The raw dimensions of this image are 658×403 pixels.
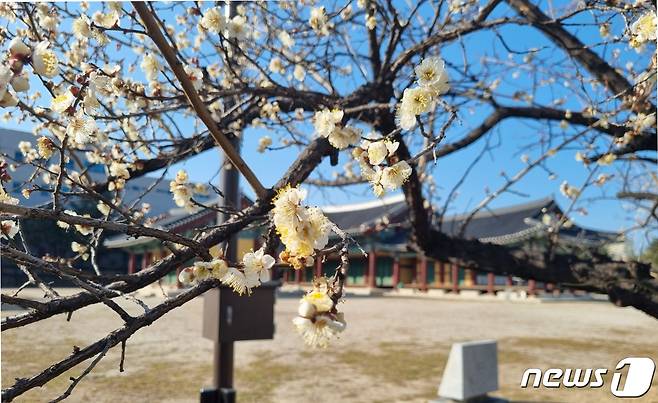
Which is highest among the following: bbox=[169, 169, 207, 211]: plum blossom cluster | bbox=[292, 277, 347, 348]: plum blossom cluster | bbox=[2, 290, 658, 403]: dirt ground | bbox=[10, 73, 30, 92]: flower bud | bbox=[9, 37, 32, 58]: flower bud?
bbox=[9, 37, 32, 58]: flower bud

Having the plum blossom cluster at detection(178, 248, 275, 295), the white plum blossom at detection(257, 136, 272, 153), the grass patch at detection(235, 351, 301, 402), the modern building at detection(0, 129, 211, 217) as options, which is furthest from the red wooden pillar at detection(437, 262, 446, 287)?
the plum blossom cluster at detection(178, 248, 275, 295)

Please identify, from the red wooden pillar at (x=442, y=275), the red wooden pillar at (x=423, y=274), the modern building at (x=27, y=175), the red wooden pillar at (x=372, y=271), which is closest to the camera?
the modern building at (x=27, y=175)

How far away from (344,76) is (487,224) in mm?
25316

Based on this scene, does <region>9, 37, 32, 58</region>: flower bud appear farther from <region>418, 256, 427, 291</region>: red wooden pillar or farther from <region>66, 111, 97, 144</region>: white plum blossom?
<region>418, 256, 427, 291</region>: red wooden pillar

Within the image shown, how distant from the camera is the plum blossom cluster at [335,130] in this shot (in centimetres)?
161

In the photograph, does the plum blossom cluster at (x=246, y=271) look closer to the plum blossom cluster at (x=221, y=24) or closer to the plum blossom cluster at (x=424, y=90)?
the plum blossom cluster at (x=424, y=90)

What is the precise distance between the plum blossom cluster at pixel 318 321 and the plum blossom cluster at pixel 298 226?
6.1 inches

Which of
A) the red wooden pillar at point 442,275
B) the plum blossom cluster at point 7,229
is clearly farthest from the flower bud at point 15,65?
the red wooden pillar at point 442,275

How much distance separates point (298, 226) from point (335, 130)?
0.61 m

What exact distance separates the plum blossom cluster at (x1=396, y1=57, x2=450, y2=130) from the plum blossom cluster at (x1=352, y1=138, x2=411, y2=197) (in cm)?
8

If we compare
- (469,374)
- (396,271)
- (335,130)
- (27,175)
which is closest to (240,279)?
(335,130)

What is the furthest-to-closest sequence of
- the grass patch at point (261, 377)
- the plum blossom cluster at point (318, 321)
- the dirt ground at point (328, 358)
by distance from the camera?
the dirt ground at point (328, 358) → the grass patch at point (261, 377) → the plum blossom cluster at point (318, 321)

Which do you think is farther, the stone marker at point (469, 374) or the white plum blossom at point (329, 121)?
the stone marker at point (469, 374)

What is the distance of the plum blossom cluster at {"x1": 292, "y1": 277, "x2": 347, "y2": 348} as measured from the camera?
0.95 meters
